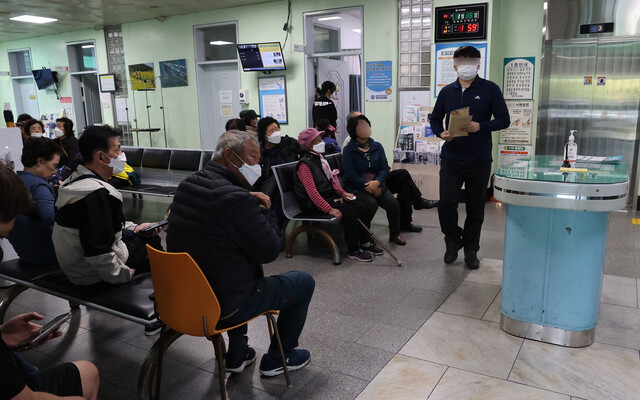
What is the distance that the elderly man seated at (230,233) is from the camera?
1979mm

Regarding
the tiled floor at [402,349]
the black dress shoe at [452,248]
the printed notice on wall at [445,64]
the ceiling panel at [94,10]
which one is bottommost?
the tiled floor at [402,349]

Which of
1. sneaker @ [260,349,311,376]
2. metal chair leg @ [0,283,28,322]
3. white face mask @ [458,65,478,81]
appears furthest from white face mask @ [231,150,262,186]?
white face mask @ [458,65,478,81]

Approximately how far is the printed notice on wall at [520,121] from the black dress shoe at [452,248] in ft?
9.85

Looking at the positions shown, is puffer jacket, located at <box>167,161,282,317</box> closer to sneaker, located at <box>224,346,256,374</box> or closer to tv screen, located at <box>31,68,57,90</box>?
sneaker, located at <box>224,346,256,374</box>

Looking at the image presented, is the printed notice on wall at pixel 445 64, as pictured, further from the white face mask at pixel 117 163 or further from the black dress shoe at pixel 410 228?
the white face mask at pixel 117 163

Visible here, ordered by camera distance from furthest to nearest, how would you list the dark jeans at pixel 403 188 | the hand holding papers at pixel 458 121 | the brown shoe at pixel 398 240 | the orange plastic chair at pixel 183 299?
1. the dark jeans at pixel 403 188
2. the brown shoe at pixel 398 240
3. the hand holding papers at pixel 458 121
4. the orange plastic chair at pixel 183 299

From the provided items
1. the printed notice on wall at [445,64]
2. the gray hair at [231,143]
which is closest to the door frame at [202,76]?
the printed notice on wall at [445,64]

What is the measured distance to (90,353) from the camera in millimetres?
2734

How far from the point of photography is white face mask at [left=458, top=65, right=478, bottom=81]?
3.69 metres

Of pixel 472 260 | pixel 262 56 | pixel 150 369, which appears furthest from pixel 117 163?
pixel 262 56

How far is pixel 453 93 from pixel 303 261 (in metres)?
1.91

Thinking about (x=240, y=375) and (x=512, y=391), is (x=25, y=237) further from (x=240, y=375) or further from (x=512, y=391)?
(x=512, y=391)

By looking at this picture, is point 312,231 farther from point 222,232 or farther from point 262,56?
point 262,56

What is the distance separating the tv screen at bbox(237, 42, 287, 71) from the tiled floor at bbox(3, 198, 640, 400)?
4773 millimetres
